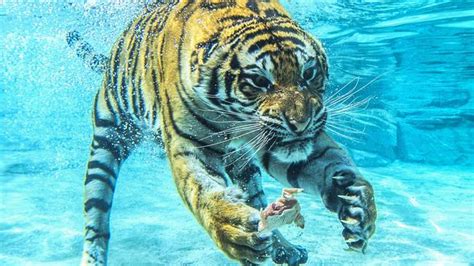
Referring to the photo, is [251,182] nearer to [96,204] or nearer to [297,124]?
[96,204]

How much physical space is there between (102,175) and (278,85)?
7.40 feet

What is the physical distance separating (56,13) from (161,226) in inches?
246

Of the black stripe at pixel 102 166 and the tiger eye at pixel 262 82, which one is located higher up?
the tiger eye at pixel 262 82

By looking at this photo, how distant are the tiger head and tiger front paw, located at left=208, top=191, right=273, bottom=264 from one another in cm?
43

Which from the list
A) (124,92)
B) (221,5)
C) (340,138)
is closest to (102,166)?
(124,92)

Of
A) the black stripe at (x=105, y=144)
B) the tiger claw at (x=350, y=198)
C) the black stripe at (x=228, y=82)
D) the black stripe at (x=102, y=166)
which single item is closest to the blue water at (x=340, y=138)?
the tiger claw at (x=350, y=198)

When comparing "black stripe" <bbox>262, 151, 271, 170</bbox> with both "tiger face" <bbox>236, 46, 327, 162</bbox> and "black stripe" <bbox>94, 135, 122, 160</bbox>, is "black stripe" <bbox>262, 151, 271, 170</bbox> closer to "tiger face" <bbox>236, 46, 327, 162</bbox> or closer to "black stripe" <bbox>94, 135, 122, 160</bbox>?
"tiger face" <bbox>236, 46, 327, 162</bbox>

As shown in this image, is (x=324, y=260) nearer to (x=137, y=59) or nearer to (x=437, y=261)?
(x=437, y=261)

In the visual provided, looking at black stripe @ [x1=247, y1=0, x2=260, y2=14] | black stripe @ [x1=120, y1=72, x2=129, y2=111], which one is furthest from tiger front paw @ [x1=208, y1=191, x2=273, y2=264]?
black stripe @ [x1=120, y1=72, x2=129, y2=111]

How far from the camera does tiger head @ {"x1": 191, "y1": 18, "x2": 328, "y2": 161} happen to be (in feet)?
7.38

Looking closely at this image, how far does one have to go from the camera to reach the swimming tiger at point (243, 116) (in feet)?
7.23

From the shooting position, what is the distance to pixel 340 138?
523 inches

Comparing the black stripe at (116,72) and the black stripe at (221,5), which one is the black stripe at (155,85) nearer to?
the black stripe at (221,5)

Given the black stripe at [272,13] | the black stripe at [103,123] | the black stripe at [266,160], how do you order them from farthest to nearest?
the black stripe at [103,123] < the black stripe at [266,160] < the black stripe at [272,13]
